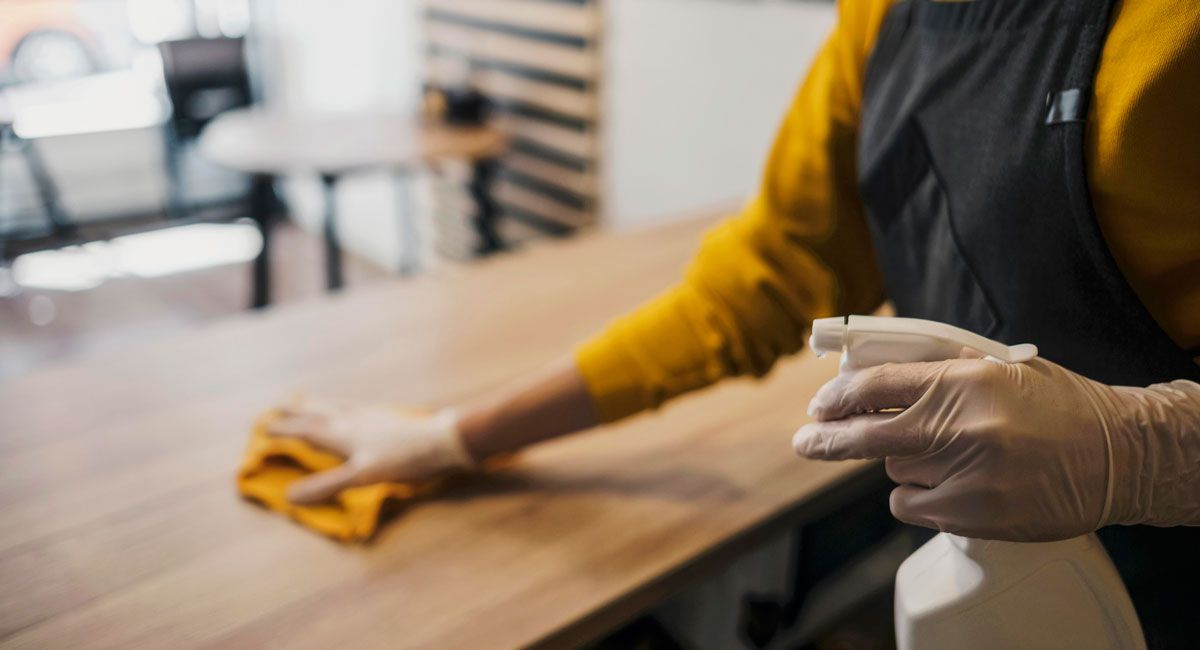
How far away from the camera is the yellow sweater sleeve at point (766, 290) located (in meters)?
0.92

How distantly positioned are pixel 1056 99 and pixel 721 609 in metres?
0.66

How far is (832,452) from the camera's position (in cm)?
59

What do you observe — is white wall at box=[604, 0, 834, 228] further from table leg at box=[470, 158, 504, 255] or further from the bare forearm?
the bare forearm

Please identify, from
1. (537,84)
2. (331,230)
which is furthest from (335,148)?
(537,84)

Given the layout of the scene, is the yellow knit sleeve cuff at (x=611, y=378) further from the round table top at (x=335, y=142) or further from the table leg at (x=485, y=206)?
the table leg at (x=485, y=206)

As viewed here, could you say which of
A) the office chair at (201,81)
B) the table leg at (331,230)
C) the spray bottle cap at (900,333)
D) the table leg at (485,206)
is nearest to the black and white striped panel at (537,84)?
the table leg at (485,206)

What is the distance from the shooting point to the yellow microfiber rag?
0.89 metres

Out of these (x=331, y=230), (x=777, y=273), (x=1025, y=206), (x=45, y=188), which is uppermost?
(x=1025, y=206)

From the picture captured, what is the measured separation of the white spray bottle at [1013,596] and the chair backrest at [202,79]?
4395 millimetres

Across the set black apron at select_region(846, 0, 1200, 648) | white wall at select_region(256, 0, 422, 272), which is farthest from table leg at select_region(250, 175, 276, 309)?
black apron at select_region(846, 0, 1200, 648)

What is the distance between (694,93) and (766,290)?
179cm

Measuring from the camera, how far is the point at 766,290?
3.05 ft

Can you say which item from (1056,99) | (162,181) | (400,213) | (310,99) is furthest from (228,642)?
(162,181)

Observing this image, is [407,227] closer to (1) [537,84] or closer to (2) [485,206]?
(2) [485,206]
